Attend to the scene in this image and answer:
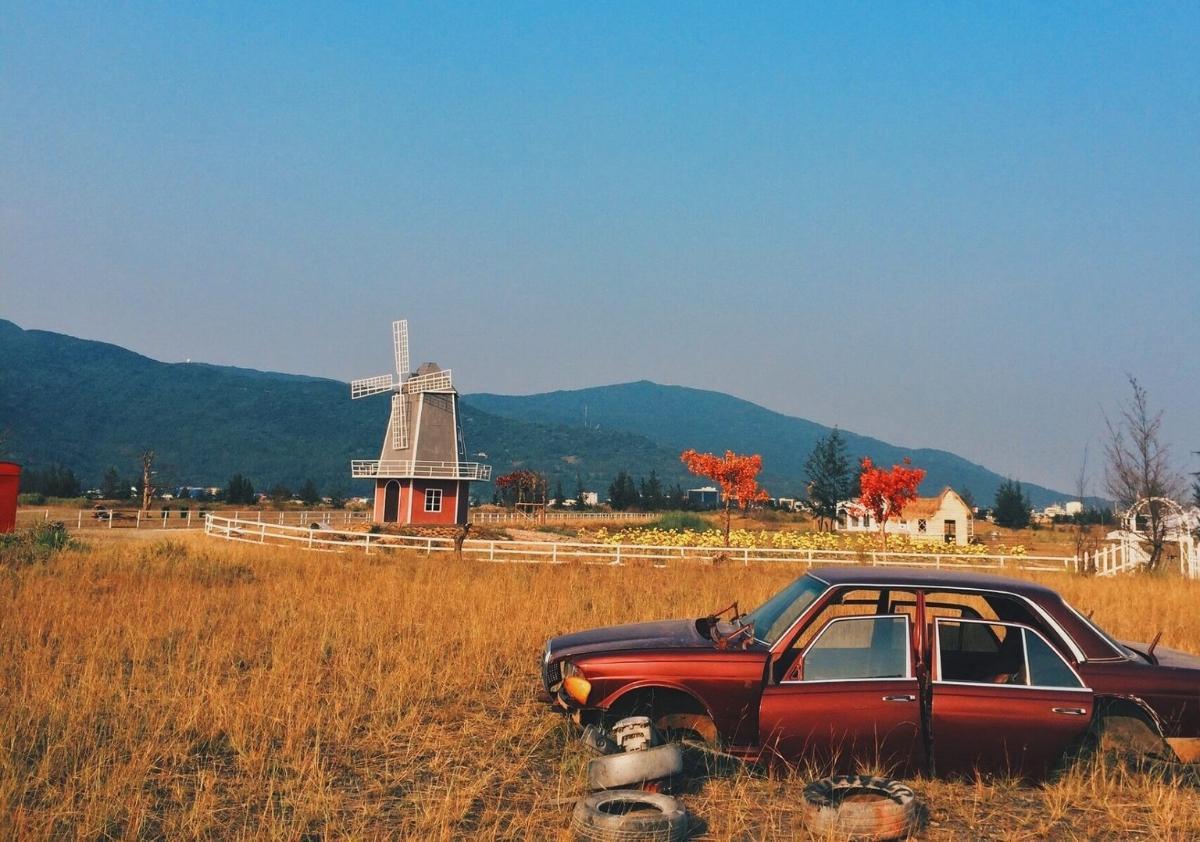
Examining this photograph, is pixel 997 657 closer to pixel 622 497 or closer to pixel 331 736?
pixel 331 736

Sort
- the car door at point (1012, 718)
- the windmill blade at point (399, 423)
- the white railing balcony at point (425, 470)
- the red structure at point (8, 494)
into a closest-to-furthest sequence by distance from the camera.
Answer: the car door at point (1012, 718)
the red structure at point (8, 494)
the white railing balcony at point (425, 470)
the windmill blade at point (399, 423)

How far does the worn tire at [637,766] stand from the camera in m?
5.98

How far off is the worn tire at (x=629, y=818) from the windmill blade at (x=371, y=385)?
49.1m

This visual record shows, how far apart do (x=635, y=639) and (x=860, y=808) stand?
2183 mm

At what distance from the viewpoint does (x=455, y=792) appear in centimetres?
628

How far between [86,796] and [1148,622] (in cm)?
1492

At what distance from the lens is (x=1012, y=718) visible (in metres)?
6.33

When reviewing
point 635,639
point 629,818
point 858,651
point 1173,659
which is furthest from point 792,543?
point 629,818

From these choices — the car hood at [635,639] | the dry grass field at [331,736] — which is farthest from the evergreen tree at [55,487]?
the car hood at [635,639]

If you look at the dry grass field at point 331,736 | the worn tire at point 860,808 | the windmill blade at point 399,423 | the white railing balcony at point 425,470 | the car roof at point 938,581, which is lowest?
the dry grass field at point 331,736

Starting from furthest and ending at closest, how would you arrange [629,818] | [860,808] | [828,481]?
[828,481] → [860,808] → [629,818]

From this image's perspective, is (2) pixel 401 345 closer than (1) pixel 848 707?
No

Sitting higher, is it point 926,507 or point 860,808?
point 926,507

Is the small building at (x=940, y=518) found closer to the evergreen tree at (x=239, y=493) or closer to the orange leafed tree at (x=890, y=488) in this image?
the orange leafed tree at (x=890, y=488)
